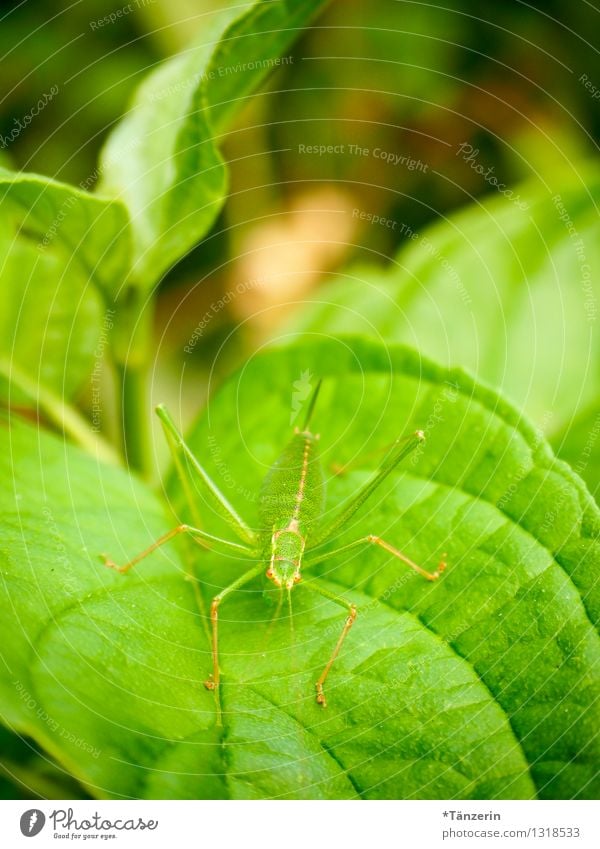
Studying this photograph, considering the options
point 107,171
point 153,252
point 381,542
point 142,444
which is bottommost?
point 381,542

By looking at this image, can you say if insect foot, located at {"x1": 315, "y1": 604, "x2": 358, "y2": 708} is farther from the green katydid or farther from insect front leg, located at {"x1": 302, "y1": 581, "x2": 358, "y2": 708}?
the green katydid

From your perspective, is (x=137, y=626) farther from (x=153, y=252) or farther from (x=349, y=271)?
(x=349, y=271)

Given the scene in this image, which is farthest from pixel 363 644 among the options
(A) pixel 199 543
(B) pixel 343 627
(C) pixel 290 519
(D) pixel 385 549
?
(A) pixel 199 543

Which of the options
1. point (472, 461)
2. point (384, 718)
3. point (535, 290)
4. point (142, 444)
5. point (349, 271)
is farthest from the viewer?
point (349, 271)

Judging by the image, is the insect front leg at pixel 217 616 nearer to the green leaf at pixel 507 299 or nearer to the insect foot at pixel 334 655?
the insect foot at pixel 334 655

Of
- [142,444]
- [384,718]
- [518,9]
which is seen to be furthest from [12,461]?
[518,9]

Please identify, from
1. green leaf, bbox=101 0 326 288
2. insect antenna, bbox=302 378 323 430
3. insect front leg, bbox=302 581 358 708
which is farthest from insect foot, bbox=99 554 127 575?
green leaf, bbox=101 0 326 288

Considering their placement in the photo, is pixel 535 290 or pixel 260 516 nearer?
pixel 260 516
